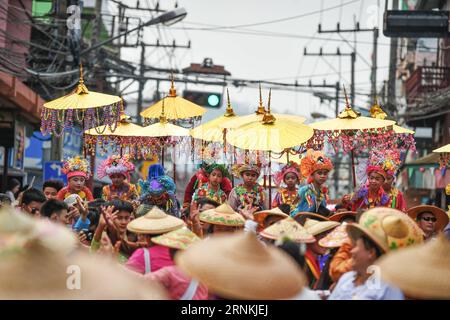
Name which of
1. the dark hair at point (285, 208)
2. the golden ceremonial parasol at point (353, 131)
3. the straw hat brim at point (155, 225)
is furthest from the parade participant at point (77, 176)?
the straw hat brim at point (155, 225)

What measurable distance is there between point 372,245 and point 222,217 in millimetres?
2272

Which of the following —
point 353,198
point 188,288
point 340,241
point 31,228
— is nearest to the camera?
point 31,228

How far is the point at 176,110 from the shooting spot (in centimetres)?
1237

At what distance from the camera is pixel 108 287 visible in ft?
12.6

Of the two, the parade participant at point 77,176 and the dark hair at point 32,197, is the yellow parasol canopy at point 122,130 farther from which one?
the dark hair at point 32,197

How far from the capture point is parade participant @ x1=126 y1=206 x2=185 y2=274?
552 cm

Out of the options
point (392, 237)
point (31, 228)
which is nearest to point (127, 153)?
point (392, 237)

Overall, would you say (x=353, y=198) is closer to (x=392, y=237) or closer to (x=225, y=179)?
(x=225, y=179)

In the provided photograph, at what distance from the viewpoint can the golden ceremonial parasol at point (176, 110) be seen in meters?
12.2

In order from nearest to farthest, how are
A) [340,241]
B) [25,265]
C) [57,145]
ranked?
[25,265]
[340,241]
[57,145]

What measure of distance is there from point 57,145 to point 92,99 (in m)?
9.70

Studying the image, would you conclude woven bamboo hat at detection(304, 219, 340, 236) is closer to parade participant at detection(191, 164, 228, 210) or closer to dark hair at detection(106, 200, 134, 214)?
dark hair at detection(106, 200, 134, 214)

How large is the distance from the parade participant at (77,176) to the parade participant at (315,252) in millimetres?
4388

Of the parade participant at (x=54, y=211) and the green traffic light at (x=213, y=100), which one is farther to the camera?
the green traffic light at (x=213, y=100)
